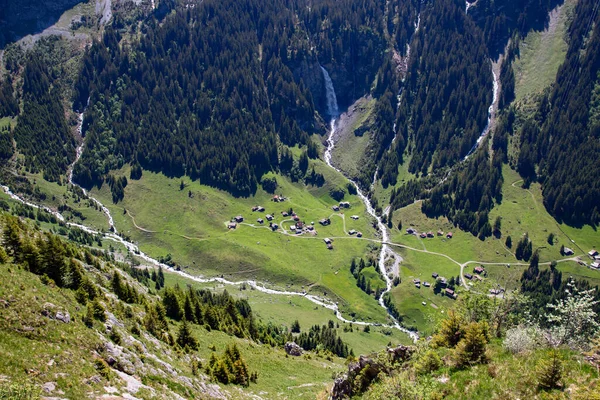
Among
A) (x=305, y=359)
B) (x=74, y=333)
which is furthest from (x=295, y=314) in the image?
(x=74, y=333)

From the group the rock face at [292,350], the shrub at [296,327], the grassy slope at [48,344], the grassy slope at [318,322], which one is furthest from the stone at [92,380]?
the grassy slope at [318,322]

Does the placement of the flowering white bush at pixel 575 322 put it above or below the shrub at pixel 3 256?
above

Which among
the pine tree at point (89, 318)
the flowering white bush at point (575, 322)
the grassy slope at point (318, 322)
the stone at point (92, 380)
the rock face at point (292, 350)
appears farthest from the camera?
the grassy slope at point (318, 322)

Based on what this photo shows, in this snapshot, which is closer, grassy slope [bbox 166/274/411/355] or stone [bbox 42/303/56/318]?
stone [bbox 42/303/56/318]

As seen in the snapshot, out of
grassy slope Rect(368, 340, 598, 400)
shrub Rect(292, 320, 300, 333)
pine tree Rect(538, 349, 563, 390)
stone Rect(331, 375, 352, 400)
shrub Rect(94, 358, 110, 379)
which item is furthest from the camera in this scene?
shrub Rect(292, 320, 300, 333)

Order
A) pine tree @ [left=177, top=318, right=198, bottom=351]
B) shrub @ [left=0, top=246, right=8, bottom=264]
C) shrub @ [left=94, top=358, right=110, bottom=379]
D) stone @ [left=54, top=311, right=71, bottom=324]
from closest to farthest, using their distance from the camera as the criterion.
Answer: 1. shrub @ [left=94, top=358, right=110, bottom=379]
2. stone @ [left=54, top=311, right=71, bottom=324]
3. shrub @ [left=0, top=246, right=8, bottom=264]
4. pine tree @ [left=177, top=318, right=198, bottom=351]

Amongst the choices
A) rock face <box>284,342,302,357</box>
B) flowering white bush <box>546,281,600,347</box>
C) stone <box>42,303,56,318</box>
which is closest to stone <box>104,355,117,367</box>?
stone <box>42,303,56,318</box>

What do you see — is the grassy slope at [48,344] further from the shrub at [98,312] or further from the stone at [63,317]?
the shrub at [98,312]

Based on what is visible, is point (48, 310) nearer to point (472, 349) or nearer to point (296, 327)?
point (472, 349)

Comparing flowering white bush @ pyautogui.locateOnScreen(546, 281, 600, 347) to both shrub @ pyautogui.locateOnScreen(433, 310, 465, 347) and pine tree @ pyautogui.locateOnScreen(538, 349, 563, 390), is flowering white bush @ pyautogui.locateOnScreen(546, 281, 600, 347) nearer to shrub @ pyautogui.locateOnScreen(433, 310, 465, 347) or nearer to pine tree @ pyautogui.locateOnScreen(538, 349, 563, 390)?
pine tree @ pyautogui.locateOnScreen(538, 349, 563, 390)

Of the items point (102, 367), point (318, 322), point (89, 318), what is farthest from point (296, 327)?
point (102, 367)

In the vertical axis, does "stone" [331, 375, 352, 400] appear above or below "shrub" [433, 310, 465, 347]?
below

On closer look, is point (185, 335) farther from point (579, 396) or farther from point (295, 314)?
Result: point (295, 314)
